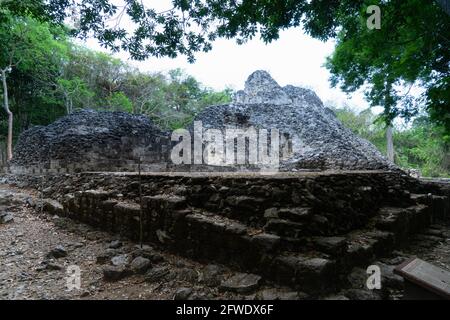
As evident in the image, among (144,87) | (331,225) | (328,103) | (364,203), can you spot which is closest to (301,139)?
(364,203)

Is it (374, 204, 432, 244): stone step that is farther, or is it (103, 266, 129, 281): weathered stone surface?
(374, 204, 432, 244): stone step

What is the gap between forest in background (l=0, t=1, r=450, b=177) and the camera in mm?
16531

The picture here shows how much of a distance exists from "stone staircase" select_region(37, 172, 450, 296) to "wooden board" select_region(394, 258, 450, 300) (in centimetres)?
62

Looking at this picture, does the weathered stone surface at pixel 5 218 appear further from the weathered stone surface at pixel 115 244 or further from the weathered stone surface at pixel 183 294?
the weathered stone surface at pixel 183 294

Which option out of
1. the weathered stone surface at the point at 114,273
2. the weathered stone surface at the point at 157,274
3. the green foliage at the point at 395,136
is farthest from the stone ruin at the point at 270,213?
the green foliage at the point at 395,136

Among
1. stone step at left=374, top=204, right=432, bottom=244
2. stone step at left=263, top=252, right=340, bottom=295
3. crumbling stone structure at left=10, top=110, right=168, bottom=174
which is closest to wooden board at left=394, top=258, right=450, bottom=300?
stone step at left=263, top=252, right=340, bottom=295

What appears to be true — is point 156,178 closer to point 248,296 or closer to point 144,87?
point 248,296

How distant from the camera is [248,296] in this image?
2.47 metres

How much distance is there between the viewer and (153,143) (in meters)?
11.2

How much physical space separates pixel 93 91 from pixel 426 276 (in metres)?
23.8

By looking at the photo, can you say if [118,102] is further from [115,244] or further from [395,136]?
[395,136]

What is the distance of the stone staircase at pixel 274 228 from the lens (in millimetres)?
2578

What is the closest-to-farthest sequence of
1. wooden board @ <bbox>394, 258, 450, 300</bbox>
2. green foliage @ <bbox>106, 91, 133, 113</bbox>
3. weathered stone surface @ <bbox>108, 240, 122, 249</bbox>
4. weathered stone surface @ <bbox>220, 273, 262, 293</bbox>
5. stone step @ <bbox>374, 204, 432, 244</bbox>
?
wooden board @ <bbox>394, 258, 450, 300</bbox> → weathered stone surface @ <bbox>220, 273, 262, 293</bbox> → stone step @ <bbox>374, 204, 432, 244</bbox> → weathered stone surface @ <bbox>108, 240, 122, 249</bbox> → green foliage @ <bbox>106, 91, 133, 113</bbox>

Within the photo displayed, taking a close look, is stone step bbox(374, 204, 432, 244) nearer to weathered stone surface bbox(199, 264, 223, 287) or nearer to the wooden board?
the wooden board
